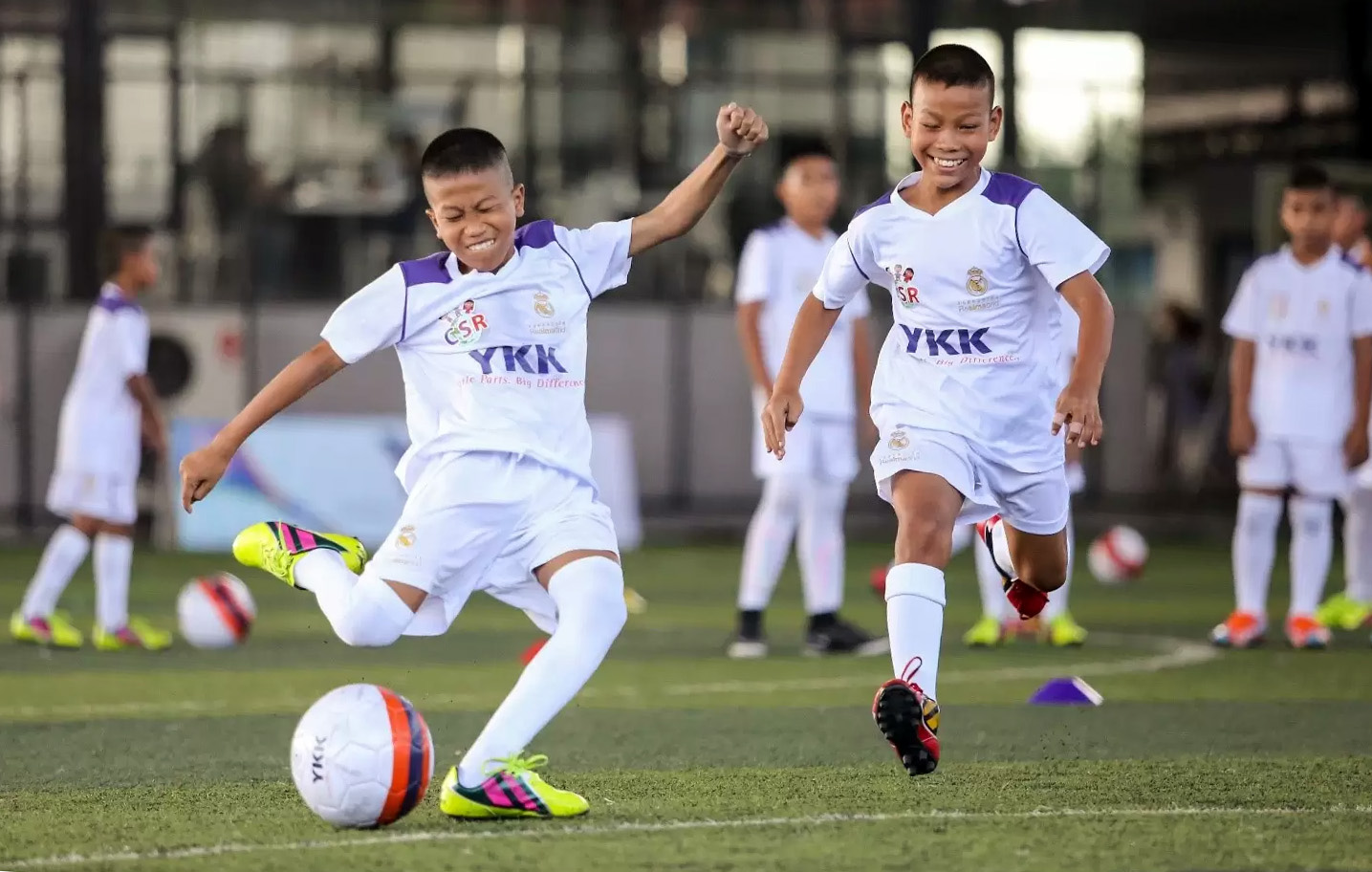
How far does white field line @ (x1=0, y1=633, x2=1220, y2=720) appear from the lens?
7984mm

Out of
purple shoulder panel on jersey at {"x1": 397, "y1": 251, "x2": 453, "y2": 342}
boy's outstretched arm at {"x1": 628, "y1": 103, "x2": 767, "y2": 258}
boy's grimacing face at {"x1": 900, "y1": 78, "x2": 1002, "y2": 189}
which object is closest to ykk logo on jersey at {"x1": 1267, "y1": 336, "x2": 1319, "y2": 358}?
boy's grimacing face at {"x1": 900, "y1": 78, "x2": 1002, "y2": 189}

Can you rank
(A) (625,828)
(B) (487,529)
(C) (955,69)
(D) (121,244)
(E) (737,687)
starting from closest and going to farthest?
(A) (625,828)
(B) (487,529)
(C) (955,69)
(E) (737,687)
(D) (121,244)

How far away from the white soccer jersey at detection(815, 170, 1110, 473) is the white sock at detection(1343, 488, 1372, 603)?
18.8 feet

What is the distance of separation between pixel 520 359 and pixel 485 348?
95mm

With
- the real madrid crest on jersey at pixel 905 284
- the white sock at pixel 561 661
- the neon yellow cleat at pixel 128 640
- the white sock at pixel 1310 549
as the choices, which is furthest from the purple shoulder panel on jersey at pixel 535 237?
the white sock at pixel 1310 549

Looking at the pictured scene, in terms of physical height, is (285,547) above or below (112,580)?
above

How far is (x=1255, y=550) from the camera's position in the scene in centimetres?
1017

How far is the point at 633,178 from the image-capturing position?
20328 mm

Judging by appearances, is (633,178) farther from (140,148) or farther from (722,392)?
(140,148)

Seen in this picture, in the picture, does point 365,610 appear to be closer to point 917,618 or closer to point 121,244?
point 917,618

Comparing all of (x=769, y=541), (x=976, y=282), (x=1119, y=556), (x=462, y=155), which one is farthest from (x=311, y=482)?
(x=462, y=155)

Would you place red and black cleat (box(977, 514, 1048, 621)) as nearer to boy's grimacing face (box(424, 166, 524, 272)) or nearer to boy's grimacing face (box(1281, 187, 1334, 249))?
boy's grimacing face (box(424, 166, 524, 272))

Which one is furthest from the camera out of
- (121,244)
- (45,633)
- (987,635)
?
(45,633)

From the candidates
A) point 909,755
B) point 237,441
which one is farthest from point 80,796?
point 909,755
